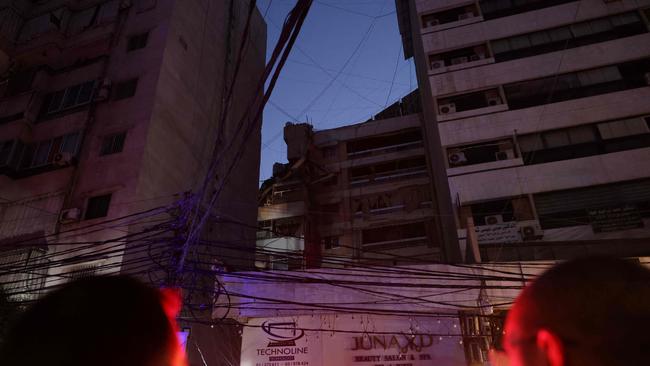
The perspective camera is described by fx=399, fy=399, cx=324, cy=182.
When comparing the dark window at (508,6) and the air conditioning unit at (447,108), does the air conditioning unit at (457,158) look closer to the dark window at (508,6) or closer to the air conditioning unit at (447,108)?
the air conditioning unit at (447,108)

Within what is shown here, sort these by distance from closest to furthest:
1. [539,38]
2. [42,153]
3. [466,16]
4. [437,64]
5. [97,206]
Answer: [97,206] → [42,153] → [539,38] → [437,64] → [466,16]

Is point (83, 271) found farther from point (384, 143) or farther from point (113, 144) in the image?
point (384, 143)

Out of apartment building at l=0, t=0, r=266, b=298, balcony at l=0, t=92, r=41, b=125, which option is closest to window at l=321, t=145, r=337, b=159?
apartment building at l=0, t=0, r=266, b=298

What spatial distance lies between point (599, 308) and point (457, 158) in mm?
20093

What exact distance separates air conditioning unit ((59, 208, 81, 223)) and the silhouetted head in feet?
54.2

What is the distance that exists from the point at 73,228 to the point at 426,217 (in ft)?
61.7

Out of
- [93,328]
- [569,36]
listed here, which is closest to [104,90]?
[93,328]

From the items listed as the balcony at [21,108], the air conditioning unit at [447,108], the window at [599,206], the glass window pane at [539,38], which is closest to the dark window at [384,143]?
the air conditioning unit at [447,108]

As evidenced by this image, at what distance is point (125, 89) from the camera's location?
58.2 ft

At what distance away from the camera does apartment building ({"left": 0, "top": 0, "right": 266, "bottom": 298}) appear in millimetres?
14781

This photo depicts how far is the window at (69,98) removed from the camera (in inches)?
723

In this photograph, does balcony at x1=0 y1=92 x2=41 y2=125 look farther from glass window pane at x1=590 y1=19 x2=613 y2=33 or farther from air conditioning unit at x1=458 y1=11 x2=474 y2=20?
glass window pane at x1=590 y1=19 x2=613 y2=33

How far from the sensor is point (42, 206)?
52.0 ft

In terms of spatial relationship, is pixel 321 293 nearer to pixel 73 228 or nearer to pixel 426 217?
pixel 73 228
